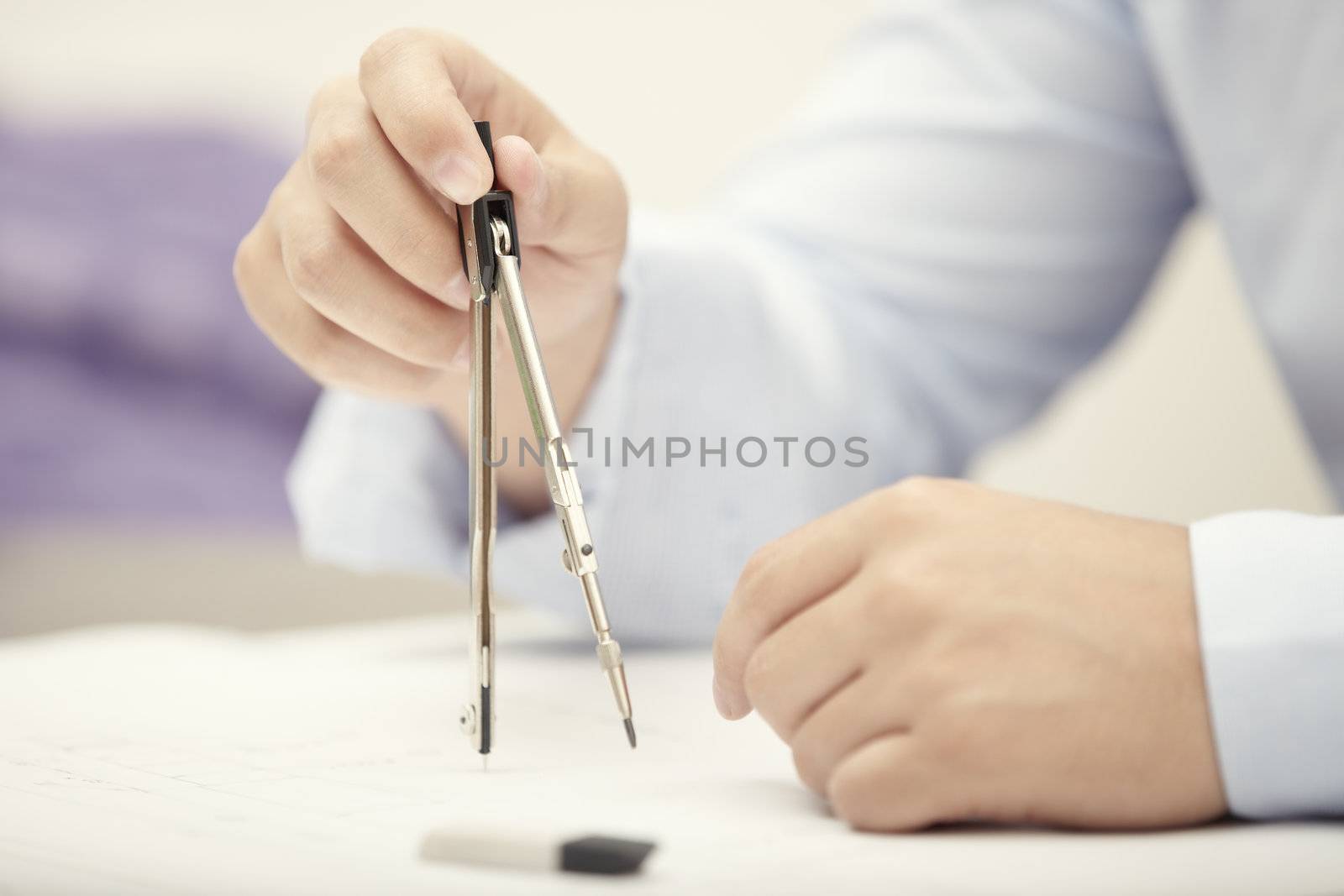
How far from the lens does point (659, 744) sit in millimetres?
322

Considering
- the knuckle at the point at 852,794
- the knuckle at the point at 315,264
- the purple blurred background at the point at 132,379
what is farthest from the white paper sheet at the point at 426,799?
the purple blurred background at the point at 132,379

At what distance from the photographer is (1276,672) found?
Answer: 23 centimetres

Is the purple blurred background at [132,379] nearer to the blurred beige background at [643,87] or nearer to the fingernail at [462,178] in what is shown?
the blurred beige background at [643,87]

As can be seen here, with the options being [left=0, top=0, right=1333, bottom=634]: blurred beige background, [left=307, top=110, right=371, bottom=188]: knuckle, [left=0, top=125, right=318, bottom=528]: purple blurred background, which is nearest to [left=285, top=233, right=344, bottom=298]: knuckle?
[left=307, top=110, right=371, bottom=188]: knuckle

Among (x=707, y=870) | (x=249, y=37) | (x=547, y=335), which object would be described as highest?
(x=249, y=37)

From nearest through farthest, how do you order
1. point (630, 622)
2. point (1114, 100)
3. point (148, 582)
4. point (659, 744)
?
point (659, 744), point (630, 622), point (1114, 100), point (148, 582)

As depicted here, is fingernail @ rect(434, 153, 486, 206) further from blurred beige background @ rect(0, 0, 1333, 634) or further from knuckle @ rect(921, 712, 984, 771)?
blurred beige background @ rect(0, 0, 1333, 634)

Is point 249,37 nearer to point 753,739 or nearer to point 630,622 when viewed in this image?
point 630,622

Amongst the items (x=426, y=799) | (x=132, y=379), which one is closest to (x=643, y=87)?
(x=132, y=379)

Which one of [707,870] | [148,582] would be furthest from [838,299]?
[148,582]

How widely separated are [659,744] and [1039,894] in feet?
0.48

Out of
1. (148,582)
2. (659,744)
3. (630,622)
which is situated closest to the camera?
(659,744)

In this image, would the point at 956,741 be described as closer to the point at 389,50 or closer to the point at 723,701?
the point at 723,701

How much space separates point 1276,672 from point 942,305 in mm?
349
